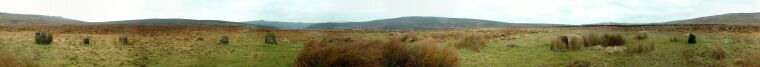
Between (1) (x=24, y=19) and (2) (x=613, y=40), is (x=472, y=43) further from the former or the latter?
(1) (x=24, y=19)

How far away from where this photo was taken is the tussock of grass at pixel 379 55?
21.5 m

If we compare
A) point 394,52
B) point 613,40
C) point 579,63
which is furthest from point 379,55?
point 613,40

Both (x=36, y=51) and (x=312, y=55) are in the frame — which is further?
(x=36, y=51)

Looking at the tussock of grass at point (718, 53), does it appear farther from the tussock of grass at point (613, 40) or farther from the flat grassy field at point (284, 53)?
the tussock of grass at point (613, 40)

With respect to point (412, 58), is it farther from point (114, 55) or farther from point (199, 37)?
point (199, 37)

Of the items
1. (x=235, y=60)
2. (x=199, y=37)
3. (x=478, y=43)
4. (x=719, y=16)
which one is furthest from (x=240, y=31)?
(x=719, y=16)

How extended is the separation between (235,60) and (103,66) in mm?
5196

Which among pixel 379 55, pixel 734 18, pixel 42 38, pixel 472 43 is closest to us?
pixel 379 55

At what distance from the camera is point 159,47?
1265 inches

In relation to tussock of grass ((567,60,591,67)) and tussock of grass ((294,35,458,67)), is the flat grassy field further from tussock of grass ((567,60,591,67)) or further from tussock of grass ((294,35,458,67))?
tussock of grass ((294,35,458,67))

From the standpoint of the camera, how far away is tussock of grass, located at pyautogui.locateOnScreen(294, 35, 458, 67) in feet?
70.4

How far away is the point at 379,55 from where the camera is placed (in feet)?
72.4

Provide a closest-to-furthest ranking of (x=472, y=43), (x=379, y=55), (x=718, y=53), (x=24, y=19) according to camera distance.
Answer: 1. (x=379, y=55)
2. (x=718, y=53)
3. (x=472, y=43)
4. (x=24, y=19)

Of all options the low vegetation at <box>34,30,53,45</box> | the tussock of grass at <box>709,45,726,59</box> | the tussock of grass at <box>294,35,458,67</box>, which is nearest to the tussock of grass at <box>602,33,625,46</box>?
the tussock of grass at <box>709,45,726,59</box>
